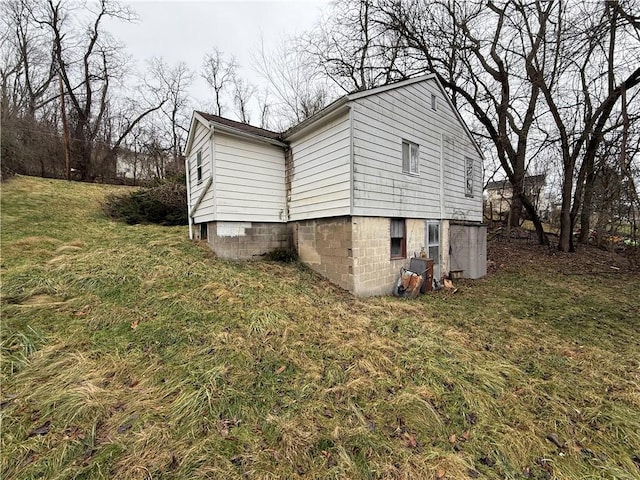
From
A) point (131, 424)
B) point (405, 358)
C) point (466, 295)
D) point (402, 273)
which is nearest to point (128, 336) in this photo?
point (131, 424)

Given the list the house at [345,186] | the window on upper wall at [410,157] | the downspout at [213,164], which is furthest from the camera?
the window on upper wall at [410,157]

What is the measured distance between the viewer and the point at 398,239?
8023 mm

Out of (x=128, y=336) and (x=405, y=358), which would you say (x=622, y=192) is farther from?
(x=128, y=336)

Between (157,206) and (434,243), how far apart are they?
39.7 ft

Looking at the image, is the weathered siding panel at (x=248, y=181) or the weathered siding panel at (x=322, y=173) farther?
the weathered siding panel at (x=248, y=181)

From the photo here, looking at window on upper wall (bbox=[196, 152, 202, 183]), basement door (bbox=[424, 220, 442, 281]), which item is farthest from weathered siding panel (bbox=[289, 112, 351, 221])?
basement door (bbox=[424, 220, 442, 281])

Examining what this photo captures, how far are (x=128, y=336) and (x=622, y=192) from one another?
45.1 feet

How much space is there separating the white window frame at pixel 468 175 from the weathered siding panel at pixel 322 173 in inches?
247

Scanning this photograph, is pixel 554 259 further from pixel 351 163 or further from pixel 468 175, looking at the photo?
pixel 351 163

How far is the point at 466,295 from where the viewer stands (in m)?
7.86

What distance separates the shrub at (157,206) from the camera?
12.4m

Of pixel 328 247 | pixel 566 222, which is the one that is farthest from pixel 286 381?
pixel 566 222

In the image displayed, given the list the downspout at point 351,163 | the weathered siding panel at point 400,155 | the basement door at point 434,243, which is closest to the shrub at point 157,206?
the downspout at point 351,163

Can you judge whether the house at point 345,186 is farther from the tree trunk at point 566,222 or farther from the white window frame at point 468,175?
the tree trunk at point 566,222
